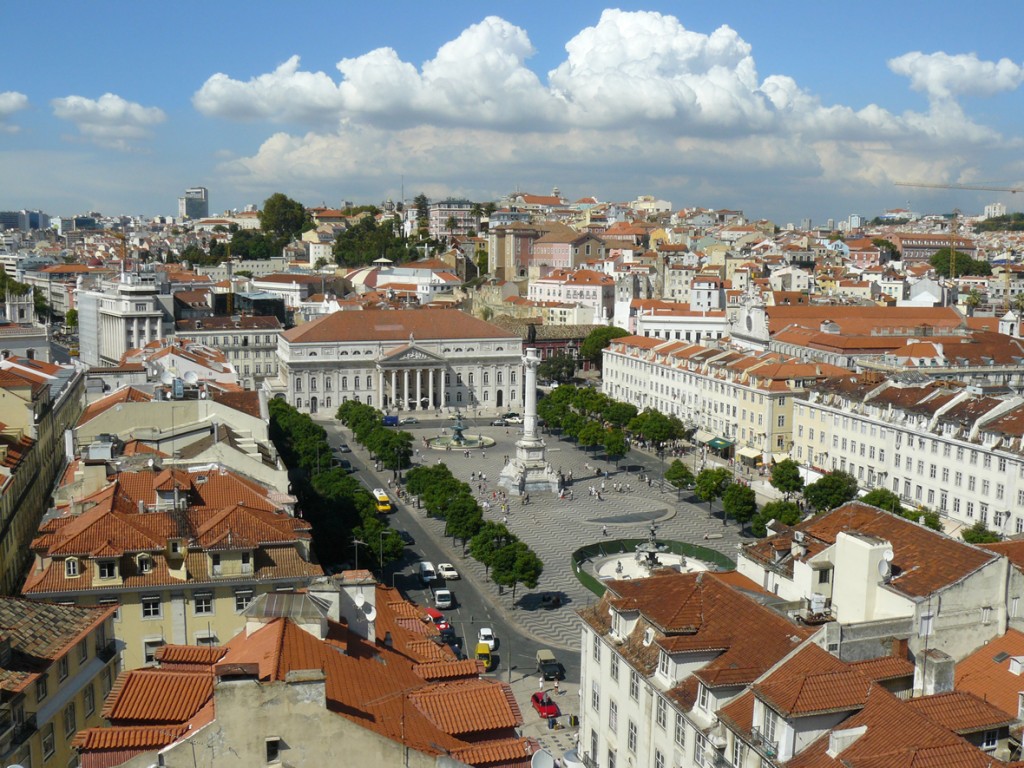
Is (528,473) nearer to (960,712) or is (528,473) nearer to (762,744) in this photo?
(762,744)

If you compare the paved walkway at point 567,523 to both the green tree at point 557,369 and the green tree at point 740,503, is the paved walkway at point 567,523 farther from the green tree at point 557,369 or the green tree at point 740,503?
the green tree at point 557,369

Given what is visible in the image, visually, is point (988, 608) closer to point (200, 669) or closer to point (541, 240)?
point (200, 669)

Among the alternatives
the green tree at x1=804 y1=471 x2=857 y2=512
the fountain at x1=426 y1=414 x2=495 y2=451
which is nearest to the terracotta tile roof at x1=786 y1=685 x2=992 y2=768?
the green tree at x1=804 y1=471 x2=857 y2=512

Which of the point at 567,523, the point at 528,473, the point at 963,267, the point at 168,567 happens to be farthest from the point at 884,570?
the point at 963,267

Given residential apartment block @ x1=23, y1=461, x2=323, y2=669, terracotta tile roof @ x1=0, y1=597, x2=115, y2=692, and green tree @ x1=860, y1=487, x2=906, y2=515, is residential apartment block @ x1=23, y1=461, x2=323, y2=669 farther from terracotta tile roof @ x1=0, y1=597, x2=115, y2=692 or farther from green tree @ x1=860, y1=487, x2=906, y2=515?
green tree @ x1=860, y1=487, x2=906, y2=515

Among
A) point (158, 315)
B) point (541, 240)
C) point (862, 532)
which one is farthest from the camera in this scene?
point (541, 240)

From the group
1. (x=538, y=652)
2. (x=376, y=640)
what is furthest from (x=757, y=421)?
(x=376, y=640)
